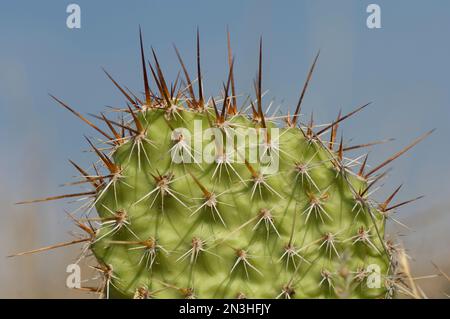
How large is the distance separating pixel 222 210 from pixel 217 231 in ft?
0.26

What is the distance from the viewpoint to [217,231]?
2.63 m

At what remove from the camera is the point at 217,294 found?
2604mm

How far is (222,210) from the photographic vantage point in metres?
2.64

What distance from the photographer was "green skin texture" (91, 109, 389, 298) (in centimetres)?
261

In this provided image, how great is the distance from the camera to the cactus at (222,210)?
103 inches

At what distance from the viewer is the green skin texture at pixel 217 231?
8.57 feet

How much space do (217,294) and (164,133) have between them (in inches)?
25.4

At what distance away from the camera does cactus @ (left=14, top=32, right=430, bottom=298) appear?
2617 mm
